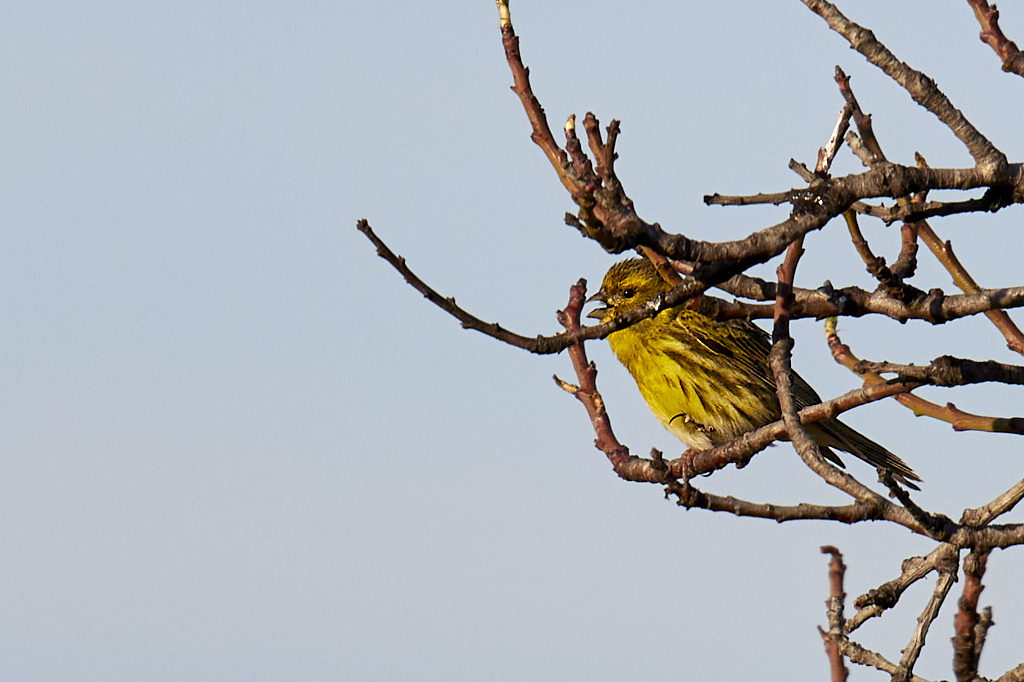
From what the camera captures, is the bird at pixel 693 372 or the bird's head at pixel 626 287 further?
the bird's head at pixel 626 287

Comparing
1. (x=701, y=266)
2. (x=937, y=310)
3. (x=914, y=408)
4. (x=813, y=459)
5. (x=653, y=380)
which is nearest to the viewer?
(x=701, y=266)

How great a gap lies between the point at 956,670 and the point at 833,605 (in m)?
1.54

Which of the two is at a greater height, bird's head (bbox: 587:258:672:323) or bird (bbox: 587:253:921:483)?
bird's head (bbox: 587:258:672:323)

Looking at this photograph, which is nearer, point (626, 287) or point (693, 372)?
point (693, 372)

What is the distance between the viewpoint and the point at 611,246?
378 centimetres

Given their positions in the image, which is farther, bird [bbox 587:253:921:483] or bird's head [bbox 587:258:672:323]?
bird's head [bbox 587:258:672:323]

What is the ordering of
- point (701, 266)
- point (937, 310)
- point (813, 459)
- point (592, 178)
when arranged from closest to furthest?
point (592, 178) < point (701, 266) < point (813, 459) < point (937, 310)

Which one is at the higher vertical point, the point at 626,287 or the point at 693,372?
the point at 626,287

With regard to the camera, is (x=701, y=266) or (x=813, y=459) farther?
(x=813, y=459)

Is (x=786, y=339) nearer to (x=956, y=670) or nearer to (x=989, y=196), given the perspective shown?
(x=989, y=196)

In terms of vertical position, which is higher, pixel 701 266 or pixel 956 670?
pixel 701 266

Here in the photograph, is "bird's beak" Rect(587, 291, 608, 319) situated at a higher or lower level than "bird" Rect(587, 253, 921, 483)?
higher

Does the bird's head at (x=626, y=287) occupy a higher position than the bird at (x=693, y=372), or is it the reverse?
the bird's head at (x=626, y=287)

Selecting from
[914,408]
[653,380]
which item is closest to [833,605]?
[914,408]
